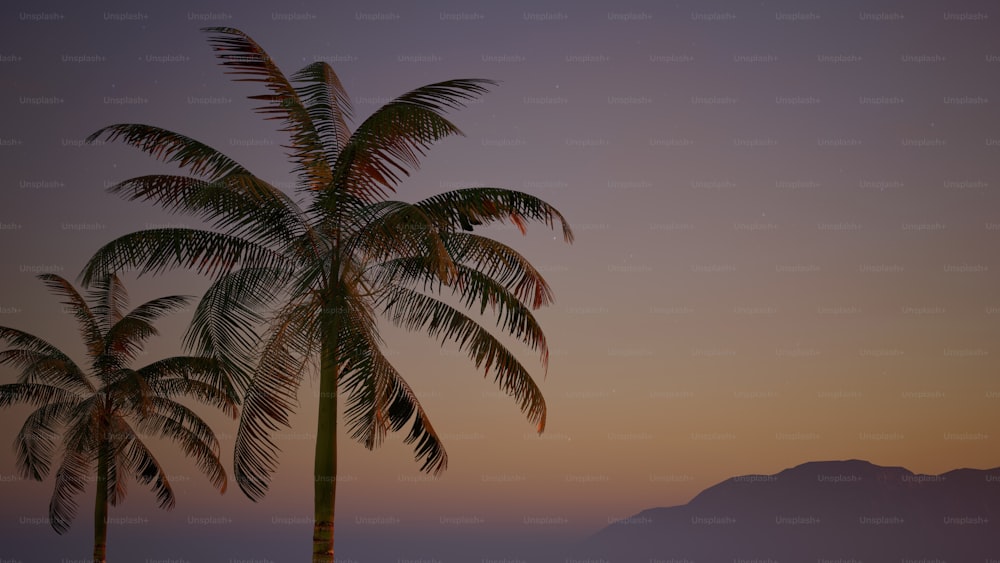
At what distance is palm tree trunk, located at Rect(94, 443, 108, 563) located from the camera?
98.0 ft

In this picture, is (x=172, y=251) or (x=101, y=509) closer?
(x=172, y=251)

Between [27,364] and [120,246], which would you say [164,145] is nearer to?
→ [120,246]

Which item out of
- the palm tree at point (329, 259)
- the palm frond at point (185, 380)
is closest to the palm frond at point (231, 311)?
the palm tree at point (329, 259)

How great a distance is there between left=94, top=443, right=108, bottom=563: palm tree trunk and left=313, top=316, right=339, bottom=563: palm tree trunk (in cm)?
1653

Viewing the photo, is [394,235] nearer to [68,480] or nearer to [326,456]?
[326,456]

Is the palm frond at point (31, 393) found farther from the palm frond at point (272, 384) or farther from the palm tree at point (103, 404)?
the palm frond at point (272, 384)

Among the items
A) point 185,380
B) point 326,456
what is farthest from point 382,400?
point 185,380

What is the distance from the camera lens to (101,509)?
1179 inches

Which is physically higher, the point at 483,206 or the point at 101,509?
the point at 483,206

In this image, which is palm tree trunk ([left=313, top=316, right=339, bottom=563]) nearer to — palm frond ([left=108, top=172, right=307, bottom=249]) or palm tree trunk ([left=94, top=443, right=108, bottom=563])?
palm frond ([left=108, top=172, right=307, bottom=249])

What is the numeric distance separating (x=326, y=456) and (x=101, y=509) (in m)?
17.3

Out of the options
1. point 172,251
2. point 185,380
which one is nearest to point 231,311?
point 172,251

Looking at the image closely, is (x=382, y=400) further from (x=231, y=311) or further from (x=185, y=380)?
(x=185, y=380)

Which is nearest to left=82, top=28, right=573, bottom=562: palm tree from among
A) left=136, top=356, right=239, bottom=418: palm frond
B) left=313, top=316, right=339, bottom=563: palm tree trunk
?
left=313, top=316, right=339, bottom=563: palm tree trunk
